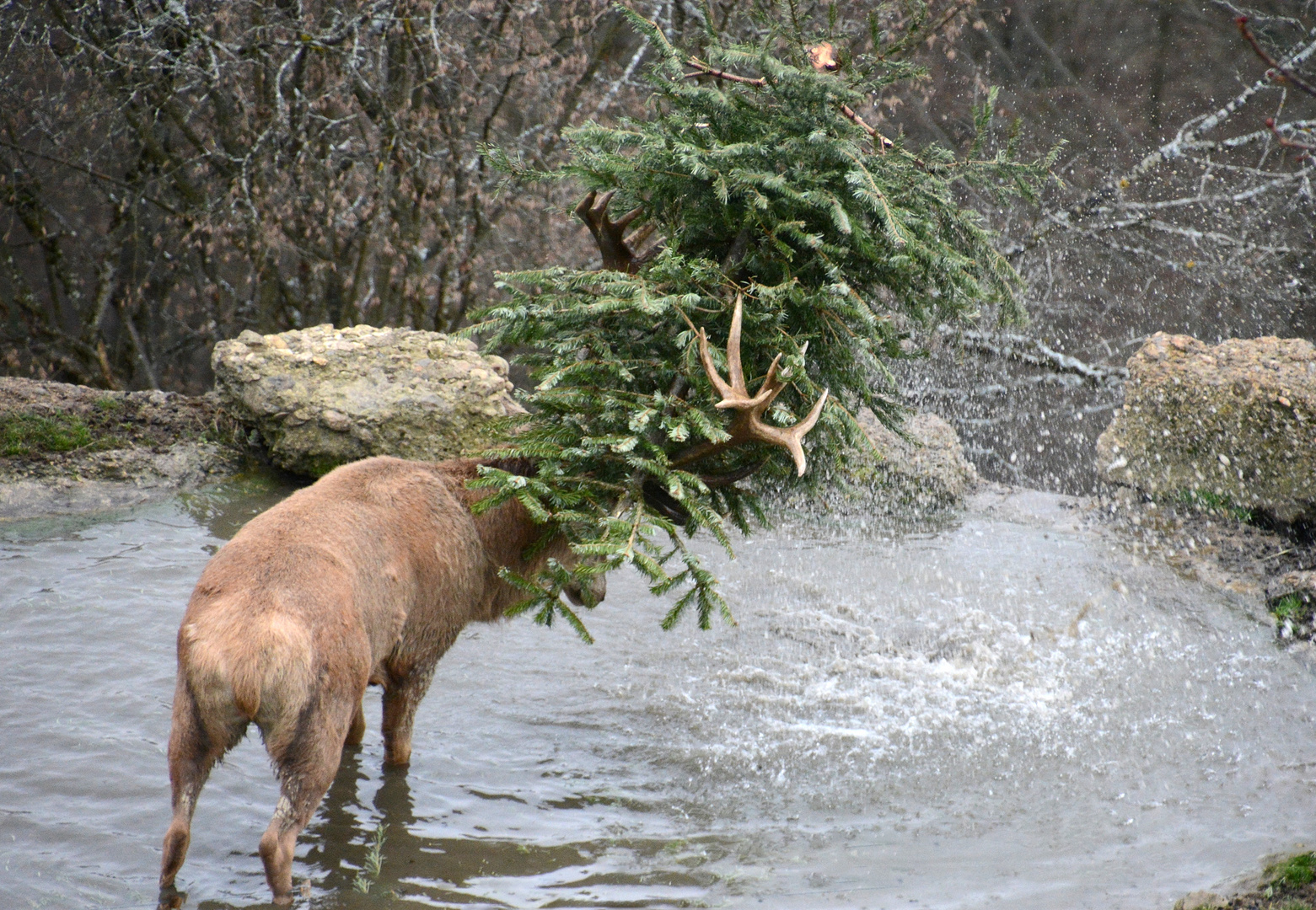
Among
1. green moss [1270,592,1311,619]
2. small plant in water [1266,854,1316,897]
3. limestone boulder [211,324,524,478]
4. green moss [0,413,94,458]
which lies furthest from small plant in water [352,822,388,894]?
green moss [1270,592,1311,619]

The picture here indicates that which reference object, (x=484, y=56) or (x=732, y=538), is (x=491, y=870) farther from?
(x=484, y=56)

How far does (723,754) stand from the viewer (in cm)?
493

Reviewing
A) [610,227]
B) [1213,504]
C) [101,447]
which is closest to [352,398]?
[101,447]

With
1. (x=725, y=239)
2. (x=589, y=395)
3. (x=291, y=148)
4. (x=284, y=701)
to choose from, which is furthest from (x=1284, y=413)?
(x=291, y=148)

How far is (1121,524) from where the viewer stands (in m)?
8.46

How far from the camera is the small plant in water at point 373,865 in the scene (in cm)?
372

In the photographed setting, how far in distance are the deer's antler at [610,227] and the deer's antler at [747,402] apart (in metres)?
1.12

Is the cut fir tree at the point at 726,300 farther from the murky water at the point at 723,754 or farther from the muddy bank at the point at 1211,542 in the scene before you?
the muddy bank at the point at 1211,542

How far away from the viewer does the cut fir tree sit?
4301mm

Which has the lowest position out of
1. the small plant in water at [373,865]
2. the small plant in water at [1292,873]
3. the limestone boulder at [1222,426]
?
the small plant in water at [373,865]

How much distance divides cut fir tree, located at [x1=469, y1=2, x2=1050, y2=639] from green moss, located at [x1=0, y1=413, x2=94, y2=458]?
3947mm

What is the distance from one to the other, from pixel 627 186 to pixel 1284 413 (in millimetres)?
5446

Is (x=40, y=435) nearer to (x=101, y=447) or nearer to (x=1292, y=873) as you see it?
(x=101, y=447)

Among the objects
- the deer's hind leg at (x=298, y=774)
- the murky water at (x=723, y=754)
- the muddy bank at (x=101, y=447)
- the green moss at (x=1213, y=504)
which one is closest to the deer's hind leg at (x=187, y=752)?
the deer's hind leg at (x=298, y=774)
